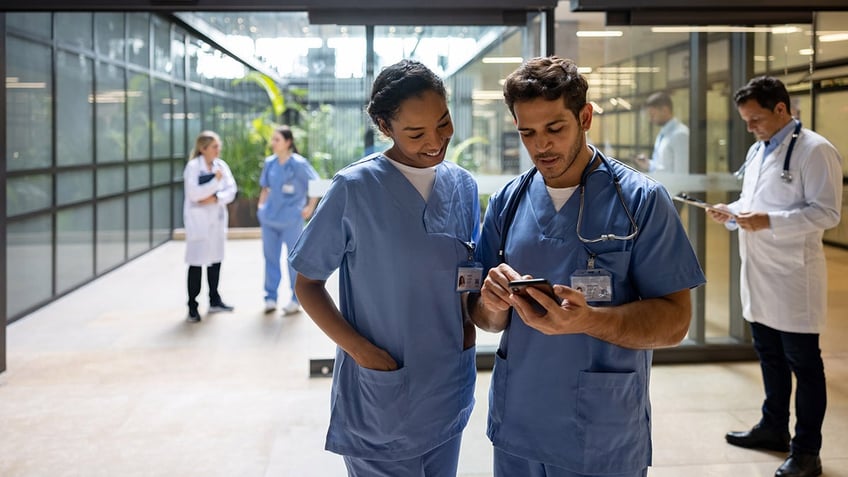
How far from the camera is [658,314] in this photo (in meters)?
1.53

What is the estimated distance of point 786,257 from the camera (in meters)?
3.25

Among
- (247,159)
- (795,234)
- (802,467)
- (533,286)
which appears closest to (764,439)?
(802,467)

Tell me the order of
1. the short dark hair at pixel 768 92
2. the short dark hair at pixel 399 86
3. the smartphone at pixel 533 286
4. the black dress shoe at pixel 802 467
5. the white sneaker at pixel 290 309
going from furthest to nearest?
the white sneaker at pixel 290 309 < the short dark hair at pixel 768 92 < the black dress shoe at pixel 802 467 < the short dark hair at pixel 399 86 < the smartphone at pixel 533 286

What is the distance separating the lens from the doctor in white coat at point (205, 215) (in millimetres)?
6398

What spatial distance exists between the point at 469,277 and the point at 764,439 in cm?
237

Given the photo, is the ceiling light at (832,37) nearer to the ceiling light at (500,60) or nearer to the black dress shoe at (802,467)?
the ceiling light at (500,60)

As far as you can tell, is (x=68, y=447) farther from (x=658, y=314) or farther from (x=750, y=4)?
(x=750, y=4)

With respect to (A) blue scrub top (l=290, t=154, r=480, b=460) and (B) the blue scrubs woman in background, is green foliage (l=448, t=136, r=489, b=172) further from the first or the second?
(A) blue scrub top (l=290, t=154, r=480, b=460)

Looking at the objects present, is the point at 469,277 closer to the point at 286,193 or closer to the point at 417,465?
the point at 417,465

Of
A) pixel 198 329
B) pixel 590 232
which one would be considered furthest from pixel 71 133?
pixel 590 232

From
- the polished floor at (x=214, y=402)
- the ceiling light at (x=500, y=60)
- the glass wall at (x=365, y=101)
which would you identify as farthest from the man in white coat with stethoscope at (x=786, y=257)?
the ceiling light at (x=500, y=60)

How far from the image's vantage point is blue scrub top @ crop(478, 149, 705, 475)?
5.12ft

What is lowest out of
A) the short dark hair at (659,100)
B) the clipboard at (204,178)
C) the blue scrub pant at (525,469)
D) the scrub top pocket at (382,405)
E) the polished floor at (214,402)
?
the polished floor at (214,402)

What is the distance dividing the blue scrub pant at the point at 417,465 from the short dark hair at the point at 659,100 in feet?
11.6
